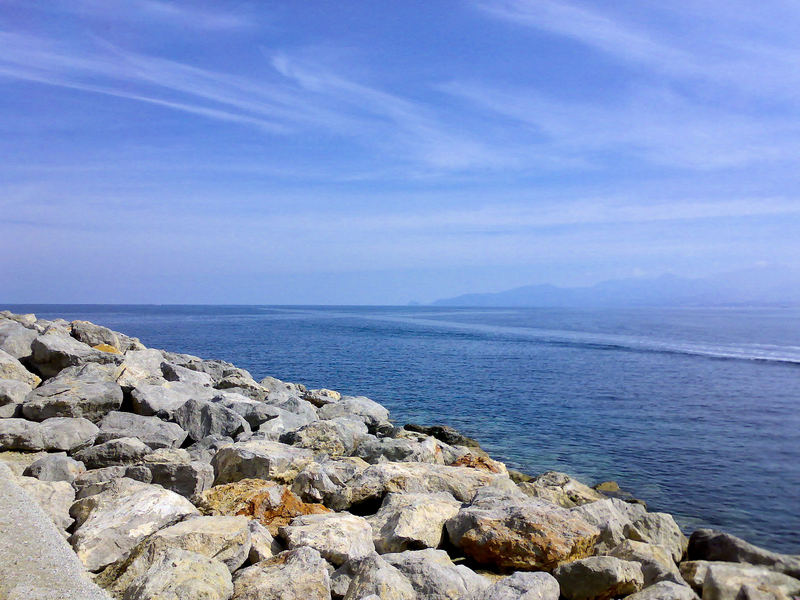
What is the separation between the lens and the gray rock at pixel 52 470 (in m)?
8.98

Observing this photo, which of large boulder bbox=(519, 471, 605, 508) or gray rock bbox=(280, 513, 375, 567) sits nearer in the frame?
gray rock bbox=(280, 513, 375, 567)

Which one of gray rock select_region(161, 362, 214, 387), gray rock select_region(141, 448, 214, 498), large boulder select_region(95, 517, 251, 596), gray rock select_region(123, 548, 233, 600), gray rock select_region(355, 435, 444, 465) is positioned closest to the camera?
gray rock select_region(123, 548, 233, 600)

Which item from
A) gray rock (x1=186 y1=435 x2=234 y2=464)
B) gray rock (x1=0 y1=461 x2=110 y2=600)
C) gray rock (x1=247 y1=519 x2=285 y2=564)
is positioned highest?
gray rock (x1=0 y1=461 x2=110 y2=600)

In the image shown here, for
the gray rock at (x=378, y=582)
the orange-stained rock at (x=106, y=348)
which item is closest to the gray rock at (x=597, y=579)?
the gray rock at (x=378, y=582)

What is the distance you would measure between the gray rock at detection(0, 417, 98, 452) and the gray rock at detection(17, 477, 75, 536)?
3.13 meters

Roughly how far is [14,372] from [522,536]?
13002 mm

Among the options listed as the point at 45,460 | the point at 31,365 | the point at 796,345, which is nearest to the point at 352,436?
the point at 45,460

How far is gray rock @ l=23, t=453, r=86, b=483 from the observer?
8.98m

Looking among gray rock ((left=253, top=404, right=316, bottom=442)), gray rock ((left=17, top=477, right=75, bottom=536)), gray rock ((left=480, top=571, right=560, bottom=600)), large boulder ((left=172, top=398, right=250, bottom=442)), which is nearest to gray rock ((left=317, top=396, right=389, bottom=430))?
gray rock ((left=253, top=404, right=316, bottom=442))

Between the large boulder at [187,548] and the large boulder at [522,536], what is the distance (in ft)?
8.23

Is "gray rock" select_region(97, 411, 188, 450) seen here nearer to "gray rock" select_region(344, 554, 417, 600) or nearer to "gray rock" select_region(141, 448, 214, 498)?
"gray rock" select_region(141, 448, 214, 498)

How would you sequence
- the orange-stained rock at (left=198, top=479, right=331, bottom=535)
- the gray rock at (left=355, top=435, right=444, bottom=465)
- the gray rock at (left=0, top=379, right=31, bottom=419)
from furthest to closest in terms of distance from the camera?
the gray rock at (left=0, top=379, right=31, bottom=419) < the gray rock at (left=355, top=435, right=444, bottom=465) < the orange-stained rock at (left=198, top=479, right=331, bottom=535)

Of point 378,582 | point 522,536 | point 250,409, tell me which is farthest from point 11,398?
point 522,536

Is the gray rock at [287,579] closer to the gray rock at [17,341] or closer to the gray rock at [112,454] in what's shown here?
the gray rock at [112,454]
